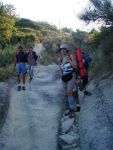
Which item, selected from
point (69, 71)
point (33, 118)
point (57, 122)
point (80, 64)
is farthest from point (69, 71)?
point (33, 118)

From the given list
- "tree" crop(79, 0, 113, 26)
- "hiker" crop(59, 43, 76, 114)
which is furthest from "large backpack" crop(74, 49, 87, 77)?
"tree" crop(79, 0, 113, 26)

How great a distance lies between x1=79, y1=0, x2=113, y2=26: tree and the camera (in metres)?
16.1

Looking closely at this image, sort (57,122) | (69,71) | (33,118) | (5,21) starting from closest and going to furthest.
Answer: (69,71) < (57,122) < (33,118) < (5,21)

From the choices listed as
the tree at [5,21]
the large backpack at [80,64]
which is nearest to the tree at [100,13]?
the large backpack at [80,64]

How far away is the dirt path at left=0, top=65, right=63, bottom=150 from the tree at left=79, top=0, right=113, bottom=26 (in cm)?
311

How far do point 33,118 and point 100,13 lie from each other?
18.9 feet

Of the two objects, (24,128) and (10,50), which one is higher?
(10,50)

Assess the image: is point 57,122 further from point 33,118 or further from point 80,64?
point 80,64

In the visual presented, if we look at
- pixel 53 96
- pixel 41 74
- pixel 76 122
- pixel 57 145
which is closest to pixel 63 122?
pixel 76 122

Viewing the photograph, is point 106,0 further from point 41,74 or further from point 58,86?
point 41,74

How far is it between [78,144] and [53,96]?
482 cm

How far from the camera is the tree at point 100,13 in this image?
1609 centimetres

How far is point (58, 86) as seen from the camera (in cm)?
1741

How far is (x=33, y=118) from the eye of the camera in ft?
42.7
